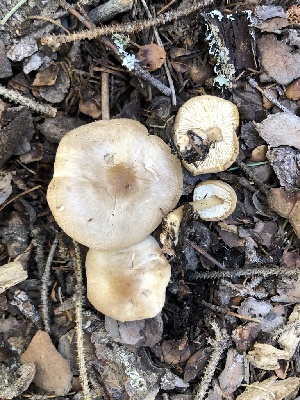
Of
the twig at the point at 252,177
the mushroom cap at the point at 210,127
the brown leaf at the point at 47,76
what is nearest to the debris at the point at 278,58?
the mushroom cap at the point at 210,127

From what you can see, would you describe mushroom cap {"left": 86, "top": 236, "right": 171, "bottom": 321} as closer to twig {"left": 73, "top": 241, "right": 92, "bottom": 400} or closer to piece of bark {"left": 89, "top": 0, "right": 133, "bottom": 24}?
twig {"left": 73, "top": 241, "right": 92, "bottom": 400}

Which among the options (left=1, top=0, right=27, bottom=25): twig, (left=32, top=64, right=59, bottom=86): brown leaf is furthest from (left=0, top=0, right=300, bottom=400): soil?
(left=1, top=0, right=27, bottom=25): twig

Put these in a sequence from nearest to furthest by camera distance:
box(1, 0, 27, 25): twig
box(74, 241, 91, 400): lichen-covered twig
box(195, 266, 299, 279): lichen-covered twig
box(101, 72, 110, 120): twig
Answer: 1. box(1, 0, 27, 25): twig
2. box(74, 241, 91, 400): lichen-covered twig
3. box(101, 72, 110, 120): twig
4. box(195, 266, 299, 279): lichen-covered twig

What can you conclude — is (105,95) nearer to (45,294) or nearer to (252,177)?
(252,177)

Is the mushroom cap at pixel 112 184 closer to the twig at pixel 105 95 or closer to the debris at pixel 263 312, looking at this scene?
the twig at pixel 105 95

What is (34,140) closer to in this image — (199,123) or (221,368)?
(199,123)

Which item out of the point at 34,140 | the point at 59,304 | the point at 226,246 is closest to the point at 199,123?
the point at 226,246

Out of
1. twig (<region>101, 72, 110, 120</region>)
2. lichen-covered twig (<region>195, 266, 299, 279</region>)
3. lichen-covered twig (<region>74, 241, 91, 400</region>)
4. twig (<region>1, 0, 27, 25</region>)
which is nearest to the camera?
twig (<region>1, 0, 27, 25</region>)
